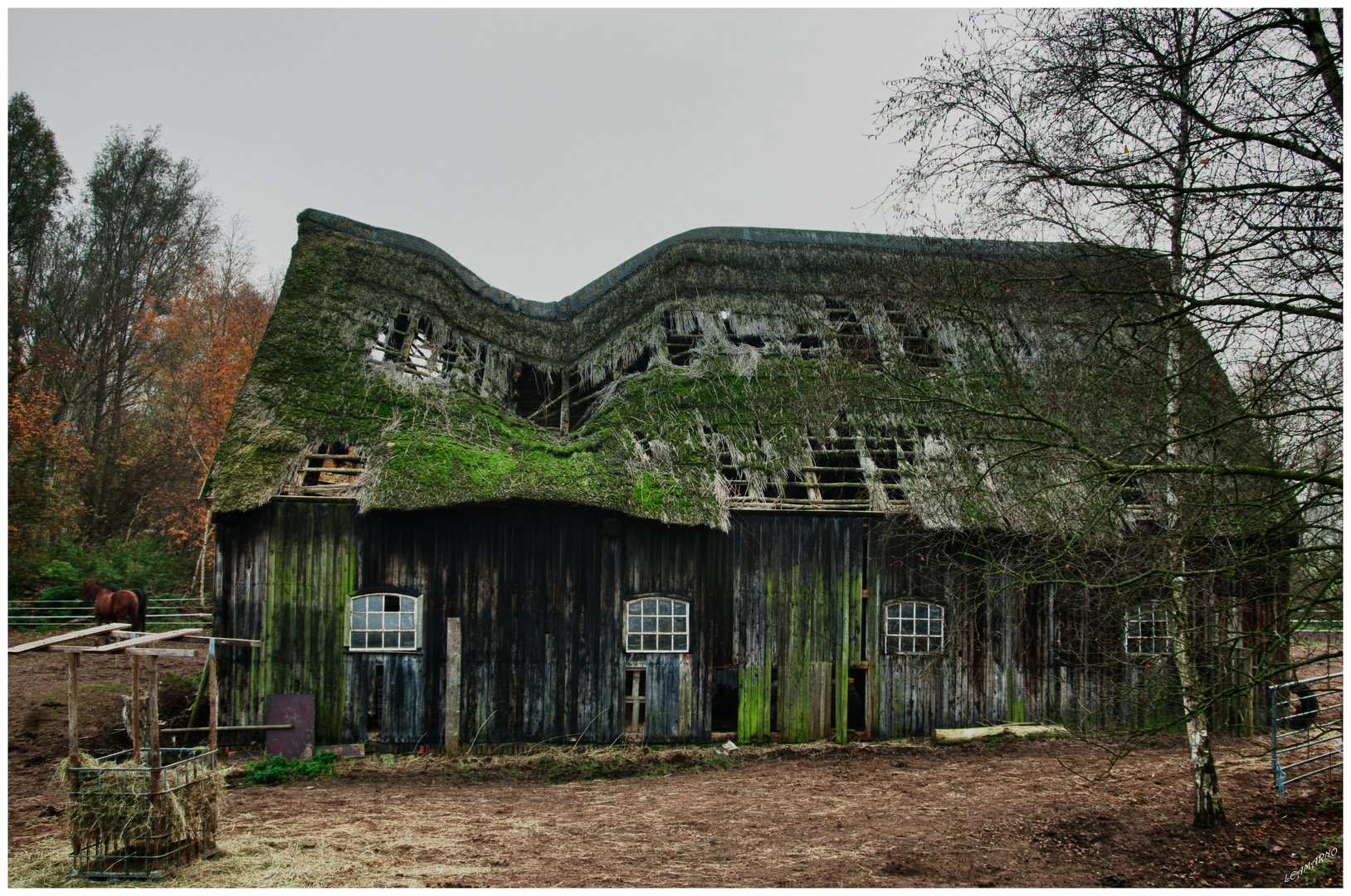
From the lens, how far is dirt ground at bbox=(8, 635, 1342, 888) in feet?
21.2

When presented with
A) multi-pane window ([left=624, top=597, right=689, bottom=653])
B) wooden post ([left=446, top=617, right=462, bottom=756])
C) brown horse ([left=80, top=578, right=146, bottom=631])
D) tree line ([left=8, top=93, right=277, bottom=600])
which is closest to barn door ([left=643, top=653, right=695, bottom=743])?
multi-pane window ([left=624, top=597, right=689, bottom=653])

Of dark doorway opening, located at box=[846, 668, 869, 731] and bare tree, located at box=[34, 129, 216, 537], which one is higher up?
bare tree, located at box=[34, 129, 216, 537]

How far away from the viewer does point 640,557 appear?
11508 millimetres

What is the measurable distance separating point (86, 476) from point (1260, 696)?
30161 millimetres

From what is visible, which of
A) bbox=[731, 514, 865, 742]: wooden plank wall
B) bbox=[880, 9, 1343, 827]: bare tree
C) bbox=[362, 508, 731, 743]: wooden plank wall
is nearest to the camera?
bbox=[880, 9, 1343, 827]: bare tree

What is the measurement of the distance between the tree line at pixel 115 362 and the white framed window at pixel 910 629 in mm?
19450

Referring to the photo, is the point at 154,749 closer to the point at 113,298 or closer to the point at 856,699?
the point at 856,699

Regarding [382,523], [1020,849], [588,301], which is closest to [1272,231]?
[1020,849]

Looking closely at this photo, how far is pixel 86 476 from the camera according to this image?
24.3 m

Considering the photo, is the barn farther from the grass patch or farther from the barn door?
the grass patch

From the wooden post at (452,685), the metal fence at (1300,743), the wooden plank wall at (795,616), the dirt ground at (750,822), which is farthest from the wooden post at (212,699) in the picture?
the metal fence at (1300,743)

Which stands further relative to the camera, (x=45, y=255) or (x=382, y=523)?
(x=45, y=255)

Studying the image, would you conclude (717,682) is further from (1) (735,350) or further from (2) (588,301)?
(2) (588,301)

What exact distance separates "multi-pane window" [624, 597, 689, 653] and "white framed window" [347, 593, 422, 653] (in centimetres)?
296
